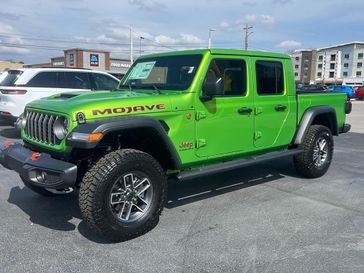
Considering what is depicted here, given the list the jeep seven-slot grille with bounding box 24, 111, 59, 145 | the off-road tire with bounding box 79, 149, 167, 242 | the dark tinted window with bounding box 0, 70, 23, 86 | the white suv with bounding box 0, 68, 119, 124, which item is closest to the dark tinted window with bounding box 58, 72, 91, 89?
the white suv with bounding box 0, 68, 119, 124

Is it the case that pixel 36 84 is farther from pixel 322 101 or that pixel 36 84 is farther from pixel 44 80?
pixel 322 101

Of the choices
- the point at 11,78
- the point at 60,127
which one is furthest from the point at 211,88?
the point at 11,78

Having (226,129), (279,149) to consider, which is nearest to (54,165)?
(226,129)

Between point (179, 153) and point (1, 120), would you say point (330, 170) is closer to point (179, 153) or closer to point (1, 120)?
point (179, 153)

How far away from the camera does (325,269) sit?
322cm

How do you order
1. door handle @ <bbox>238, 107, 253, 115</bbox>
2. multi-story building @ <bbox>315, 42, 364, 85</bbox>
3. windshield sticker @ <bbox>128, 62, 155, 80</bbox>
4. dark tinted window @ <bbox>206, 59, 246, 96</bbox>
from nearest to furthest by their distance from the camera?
dark tinted window @ <bbox>206, 59, 246, 96</bbox>, door handle @ <bbox>238, 107, 253, 115</bbox>, windshield sticker @ <bbox>128, 62, 155, 80</bbox>, multi-story building @ <bbox>315, 42, 364, 85</bbox>

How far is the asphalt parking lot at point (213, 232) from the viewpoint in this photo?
10.9 ft

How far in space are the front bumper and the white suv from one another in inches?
215

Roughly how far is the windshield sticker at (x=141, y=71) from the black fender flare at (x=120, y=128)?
1.19m

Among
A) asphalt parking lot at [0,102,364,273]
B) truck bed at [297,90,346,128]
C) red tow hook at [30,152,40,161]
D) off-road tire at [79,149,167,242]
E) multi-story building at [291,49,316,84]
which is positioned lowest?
asphalt parking lot at [0,102,364,273]

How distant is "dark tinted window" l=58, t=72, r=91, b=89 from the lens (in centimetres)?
980

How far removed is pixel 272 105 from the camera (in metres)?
5.31

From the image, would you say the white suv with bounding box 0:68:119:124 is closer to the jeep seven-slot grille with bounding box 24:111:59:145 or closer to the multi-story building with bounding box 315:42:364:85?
the jeep seven-slot grille with bounding box 24:111:59:145

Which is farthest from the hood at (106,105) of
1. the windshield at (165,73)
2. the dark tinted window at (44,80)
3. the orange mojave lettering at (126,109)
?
the dark tinted window at (44,80)
